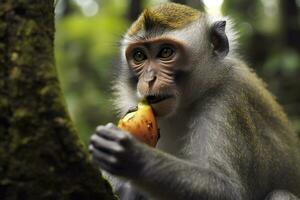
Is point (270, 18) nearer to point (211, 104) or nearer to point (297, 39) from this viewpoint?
point (297, 39)

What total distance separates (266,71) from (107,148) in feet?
36.1

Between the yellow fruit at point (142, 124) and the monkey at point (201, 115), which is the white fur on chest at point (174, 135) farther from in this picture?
the yellow fruit at point (142, 124)

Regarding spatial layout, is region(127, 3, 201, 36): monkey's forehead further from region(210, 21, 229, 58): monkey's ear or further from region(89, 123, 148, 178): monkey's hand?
region(89, 123, 148, 178): monkey's hand

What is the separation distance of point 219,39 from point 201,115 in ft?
2.85

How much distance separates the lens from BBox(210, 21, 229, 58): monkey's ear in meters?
5.83

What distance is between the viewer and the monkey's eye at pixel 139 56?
18.4 feet

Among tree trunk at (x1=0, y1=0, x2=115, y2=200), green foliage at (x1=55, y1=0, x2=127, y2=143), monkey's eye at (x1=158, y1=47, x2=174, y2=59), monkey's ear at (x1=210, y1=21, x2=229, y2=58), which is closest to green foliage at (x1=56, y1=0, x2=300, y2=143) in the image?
green foliage at (x1=55, y1=0, x2=127, y2=143)

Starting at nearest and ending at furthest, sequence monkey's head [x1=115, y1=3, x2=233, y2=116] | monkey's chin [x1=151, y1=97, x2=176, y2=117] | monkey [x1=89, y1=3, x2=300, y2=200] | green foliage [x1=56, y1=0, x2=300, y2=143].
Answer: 1. monkey [x1=89, y1=3, x2=300, y2=200]
2. monkey's chin [x1=151, y1=97, x2=176, y2=117]
3. monkey's head [x1=115, y1=3, x2=233, y2=116]
4. green foliage [x1=56, y1=0, x2=300, y2=143]

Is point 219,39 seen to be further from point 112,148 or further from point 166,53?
point 112,148

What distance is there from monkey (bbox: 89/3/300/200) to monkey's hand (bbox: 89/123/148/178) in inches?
6.8

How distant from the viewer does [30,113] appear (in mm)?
3670

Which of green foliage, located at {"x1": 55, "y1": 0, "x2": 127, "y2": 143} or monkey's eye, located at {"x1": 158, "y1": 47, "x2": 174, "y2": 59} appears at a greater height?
monkey's eye, located at {"x1": 158, "y1": 47, "x2": 174, "y2": 59}

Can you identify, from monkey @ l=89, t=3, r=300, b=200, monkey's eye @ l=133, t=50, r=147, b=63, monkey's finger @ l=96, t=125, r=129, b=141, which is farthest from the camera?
monkey's eye @ l=133, t=50, r=147, b=63

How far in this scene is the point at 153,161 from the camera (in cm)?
459
